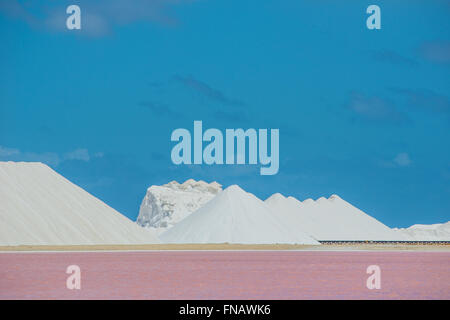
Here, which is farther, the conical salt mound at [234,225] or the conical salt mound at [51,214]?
the conical salt mound at [234,225]

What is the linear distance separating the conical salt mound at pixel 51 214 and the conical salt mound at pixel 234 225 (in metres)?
9.13

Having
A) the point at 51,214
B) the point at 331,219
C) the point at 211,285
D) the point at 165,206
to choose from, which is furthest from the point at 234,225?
the point at 165,206

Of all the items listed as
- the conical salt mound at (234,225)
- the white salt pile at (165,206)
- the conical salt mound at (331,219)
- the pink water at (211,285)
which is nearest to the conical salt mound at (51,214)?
the conical salt mound at (234,225)

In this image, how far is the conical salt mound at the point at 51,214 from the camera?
67.9 m

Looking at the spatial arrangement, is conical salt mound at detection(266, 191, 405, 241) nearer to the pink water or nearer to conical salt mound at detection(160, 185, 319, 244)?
conical salt mound at detection(160, 185, 319, 244)

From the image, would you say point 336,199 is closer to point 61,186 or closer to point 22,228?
point 61,186

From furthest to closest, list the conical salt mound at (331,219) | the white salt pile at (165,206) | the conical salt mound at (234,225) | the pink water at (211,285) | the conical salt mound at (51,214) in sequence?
the white salt pile at (165,206), the conical salt mound at (331,219), the conical salt mound at (234,225), the conical salt mound at (51,214), the pink water at (211,285)

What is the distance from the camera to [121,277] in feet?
93.9

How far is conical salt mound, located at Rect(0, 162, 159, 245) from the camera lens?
67.9m

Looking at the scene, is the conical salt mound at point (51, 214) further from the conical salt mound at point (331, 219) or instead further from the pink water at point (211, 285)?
the conical salt mound at point (331, 219)

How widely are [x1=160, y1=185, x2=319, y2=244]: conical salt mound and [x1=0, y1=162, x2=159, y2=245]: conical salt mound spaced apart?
9129 mm

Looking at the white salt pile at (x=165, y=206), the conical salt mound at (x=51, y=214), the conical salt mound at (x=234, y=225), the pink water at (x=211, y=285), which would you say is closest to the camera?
the pink water at (x=211, y=285)

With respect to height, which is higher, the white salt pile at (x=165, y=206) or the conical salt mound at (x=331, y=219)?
the white salt pile at (x=165, y=206)
